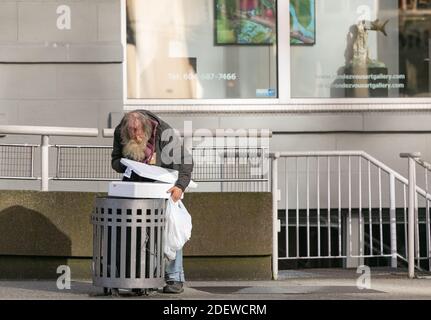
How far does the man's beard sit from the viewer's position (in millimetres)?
8977

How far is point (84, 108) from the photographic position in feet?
40.8

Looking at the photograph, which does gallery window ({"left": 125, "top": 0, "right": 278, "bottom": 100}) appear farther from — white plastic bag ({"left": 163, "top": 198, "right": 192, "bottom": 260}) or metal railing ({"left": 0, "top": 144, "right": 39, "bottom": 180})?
A: white plastic bag ({"left": 163, "top": 198, "right": 192, "bottom": 260})

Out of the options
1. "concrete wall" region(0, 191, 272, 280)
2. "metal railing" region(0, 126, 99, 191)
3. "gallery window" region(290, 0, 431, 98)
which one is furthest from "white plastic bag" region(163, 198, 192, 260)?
"gallery window" region(290, 0, 431, 98)

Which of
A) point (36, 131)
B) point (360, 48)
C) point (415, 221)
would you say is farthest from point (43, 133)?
point (360, 48)

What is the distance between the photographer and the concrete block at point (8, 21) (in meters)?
12.3

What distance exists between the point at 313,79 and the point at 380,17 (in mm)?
1156

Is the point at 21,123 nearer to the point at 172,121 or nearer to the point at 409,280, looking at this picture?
the point at 172,121

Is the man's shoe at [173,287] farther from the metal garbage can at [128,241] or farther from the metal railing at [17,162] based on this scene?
the metal railing at [17,162]

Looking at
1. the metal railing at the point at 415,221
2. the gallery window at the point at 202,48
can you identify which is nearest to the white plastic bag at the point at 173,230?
the metal railing at the point at 415,221

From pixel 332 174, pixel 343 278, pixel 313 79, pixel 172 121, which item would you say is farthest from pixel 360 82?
pixel 343 278

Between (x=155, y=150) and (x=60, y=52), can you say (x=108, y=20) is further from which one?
(x=155, y=150)

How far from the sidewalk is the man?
27 centimetres

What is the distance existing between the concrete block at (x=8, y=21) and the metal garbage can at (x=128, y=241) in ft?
13.7

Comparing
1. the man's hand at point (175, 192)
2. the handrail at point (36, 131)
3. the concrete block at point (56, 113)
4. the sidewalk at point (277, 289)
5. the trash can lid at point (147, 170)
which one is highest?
the concrete block at point (56, 113)
